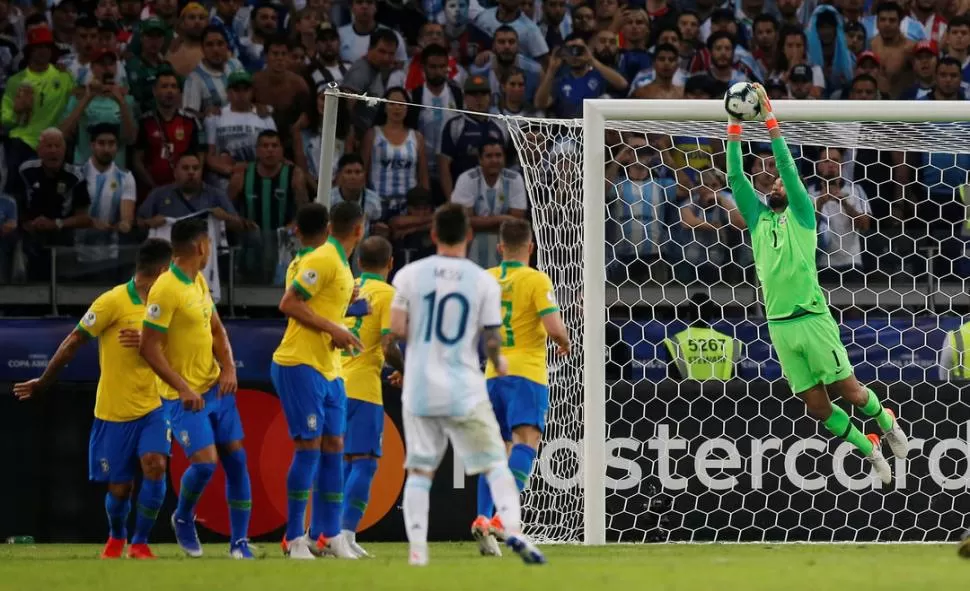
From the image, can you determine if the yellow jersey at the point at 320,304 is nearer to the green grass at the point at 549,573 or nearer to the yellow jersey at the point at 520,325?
the yellow jersey at the point at 520,325

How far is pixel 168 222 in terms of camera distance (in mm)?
12648

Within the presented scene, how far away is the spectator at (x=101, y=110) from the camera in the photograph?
1357cm

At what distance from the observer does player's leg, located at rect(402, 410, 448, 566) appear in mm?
6812

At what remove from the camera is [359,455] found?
9.25 m

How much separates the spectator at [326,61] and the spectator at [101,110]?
167 cm

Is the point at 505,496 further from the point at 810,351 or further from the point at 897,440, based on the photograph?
the point at 897,440

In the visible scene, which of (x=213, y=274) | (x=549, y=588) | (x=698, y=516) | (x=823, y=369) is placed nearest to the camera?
(x=549, y=588)

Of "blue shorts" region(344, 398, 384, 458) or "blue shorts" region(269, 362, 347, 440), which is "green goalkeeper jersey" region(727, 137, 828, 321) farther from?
"blue shorts" region(269, 362, 347, 440)

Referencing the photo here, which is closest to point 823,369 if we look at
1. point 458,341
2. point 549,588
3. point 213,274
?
point 458,341

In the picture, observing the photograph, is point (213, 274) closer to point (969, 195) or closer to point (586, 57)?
point (586, 57)

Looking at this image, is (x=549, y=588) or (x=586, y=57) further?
(x=586, y=57)

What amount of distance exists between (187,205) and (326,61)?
2.41 metres

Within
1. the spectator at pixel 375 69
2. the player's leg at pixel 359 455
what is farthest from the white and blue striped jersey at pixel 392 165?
the player's leg at pixel 359 455

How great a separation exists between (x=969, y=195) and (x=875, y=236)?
0.79 metres
